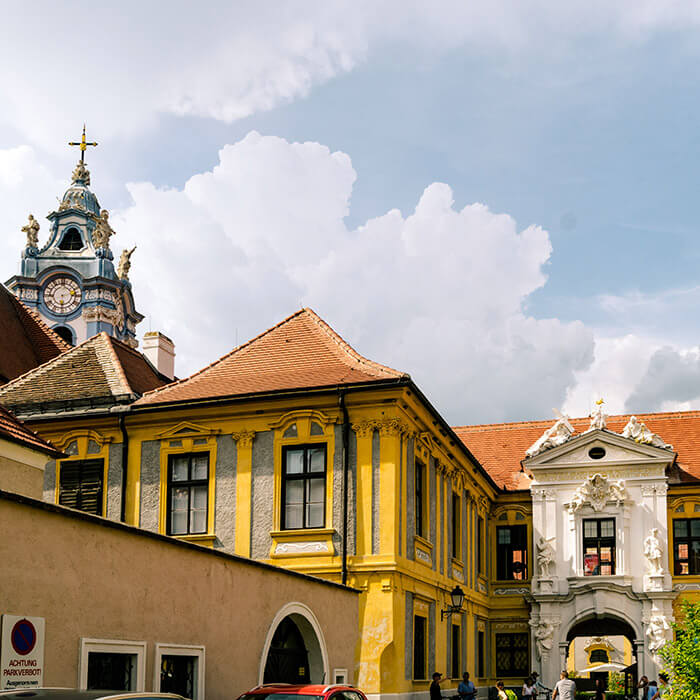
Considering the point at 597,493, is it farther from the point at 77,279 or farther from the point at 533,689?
the point at 77,279

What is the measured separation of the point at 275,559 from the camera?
21.9 m

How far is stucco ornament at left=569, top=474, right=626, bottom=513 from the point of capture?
1444 inches

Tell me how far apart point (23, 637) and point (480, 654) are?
81.8 ft

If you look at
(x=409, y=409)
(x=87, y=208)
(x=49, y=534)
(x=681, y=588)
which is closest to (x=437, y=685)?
(x=409, y=409)

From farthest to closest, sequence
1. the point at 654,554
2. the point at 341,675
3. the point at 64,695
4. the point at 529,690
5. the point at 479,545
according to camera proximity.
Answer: the point at 654,554, the point at 479,545, the point at 529,690, the point at 341,675, the point at 64,695

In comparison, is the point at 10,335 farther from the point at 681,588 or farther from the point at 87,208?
the point at 87,208

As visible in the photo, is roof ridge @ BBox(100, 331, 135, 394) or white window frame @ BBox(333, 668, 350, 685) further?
roof ridge @ BBox(100, 331, 135, 394)

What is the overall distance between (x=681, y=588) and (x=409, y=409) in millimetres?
18125

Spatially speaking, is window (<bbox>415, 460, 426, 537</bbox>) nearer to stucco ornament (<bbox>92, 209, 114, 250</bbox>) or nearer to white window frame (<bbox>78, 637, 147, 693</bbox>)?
white window frame (<bbox>78, 637, 147, 693</bbox>)

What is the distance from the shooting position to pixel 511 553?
124 feet

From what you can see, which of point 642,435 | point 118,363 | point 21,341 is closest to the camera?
point 118,363

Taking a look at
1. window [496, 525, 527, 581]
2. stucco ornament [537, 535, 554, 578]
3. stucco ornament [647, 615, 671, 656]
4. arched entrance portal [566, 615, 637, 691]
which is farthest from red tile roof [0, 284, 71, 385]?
arched entrance portal [566, 615, 637, 691]

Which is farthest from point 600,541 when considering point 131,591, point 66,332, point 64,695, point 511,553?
point 66,332

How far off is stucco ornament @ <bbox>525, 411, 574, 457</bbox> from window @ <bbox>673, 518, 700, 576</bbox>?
16.2 ft
